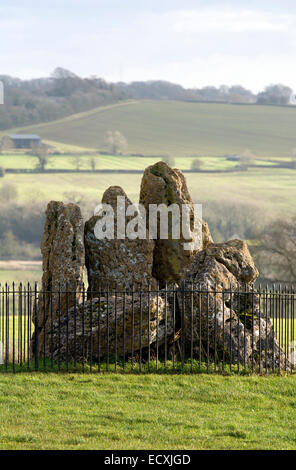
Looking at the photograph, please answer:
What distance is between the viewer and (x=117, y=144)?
8494 cm

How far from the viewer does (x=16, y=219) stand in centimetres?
6581

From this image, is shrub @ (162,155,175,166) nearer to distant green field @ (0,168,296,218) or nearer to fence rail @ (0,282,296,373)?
distant green field @ (0,168,296,218)

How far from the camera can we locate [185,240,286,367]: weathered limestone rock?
537 inches

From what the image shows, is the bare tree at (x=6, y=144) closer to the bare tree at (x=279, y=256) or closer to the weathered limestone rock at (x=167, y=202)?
the bare tree at (x=279, y=256)

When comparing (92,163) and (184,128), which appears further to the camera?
(184,128)

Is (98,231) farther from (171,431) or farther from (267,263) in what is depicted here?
(267,263)

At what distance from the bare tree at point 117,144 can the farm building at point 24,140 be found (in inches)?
352

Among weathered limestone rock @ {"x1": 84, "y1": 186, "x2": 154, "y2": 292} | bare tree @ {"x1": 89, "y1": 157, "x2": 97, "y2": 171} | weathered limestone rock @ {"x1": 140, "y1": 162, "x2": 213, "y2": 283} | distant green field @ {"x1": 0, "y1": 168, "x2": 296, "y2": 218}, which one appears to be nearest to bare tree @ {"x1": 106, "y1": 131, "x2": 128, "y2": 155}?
bare tree @ {"x1": 89, "y1": 157, "x2": 97, "y2": 171}

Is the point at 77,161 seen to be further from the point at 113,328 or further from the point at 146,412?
the point at 146,412

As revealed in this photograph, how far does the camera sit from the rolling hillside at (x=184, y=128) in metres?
87.9

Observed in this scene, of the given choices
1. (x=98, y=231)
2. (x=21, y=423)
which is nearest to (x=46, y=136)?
(x=98, y=231)

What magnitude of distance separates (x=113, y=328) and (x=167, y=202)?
4085 millimetres

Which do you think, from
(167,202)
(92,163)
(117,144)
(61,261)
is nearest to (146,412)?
(61,261)

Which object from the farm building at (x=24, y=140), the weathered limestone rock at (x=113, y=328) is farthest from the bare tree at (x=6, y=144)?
the weathered limestone rock at (x=113, y=328)
